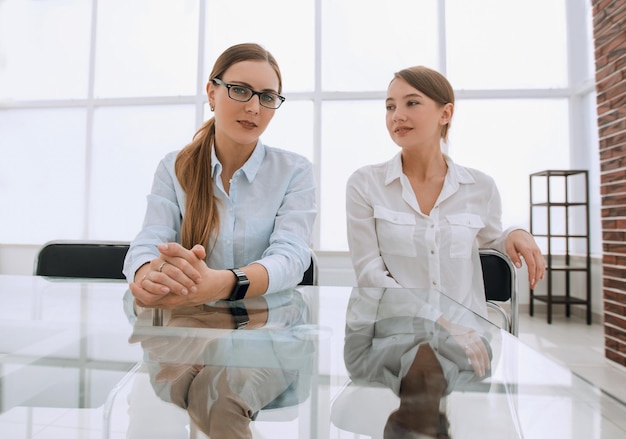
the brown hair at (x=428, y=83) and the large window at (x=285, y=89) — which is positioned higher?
the large window at (x=285, y=89)

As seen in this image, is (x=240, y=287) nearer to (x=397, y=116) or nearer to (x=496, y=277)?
(x=397, y=116)

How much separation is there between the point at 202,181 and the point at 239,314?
66 centimetres

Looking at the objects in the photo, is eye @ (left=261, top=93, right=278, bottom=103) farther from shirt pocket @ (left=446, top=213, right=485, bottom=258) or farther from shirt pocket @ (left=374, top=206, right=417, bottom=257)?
shirt pocket @ (left=446, top=213, right=485, bottom=258)

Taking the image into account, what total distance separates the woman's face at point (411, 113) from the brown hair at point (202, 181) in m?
0.47

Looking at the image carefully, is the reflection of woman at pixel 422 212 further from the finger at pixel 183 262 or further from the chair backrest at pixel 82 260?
the chair backrest at pixel 82 260

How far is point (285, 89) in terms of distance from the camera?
15.5 ft

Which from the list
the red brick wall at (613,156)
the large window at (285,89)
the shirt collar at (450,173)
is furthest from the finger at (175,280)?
the large window at (285,89)

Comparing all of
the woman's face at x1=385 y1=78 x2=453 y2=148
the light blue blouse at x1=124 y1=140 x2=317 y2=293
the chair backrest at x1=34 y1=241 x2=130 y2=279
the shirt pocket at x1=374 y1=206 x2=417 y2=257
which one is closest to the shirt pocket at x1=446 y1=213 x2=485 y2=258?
the shirt pocket at x1=374 y1=206 x2=417 y2=257

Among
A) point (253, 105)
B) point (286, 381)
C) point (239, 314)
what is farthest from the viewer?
point (253, 105)

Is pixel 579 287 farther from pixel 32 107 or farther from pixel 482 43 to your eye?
pixel 32 107

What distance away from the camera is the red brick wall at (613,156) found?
2.58 metres

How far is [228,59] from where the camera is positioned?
50.5 inches

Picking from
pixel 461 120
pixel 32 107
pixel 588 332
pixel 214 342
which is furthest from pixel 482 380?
pixel 32 107

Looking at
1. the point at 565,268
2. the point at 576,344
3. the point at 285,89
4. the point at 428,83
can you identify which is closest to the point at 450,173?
the point at 428,83
